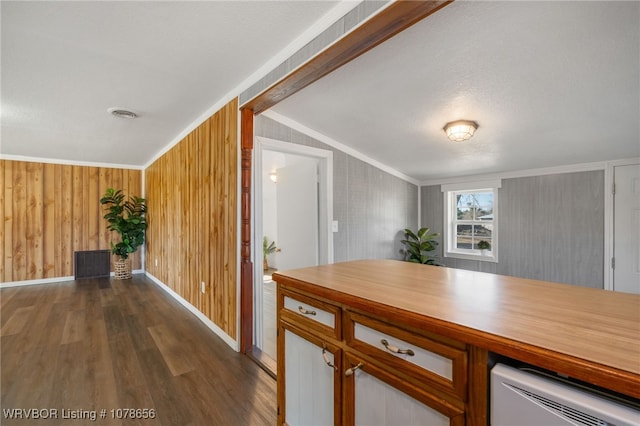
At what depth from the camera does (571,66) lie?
1.82 metres

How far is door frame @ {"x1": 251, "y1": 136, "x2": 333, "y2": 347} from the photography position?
2.53 metres

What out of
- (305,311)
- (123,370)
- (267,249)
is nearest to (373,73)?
(305,311)

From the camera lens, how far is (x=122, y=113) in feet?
9.61

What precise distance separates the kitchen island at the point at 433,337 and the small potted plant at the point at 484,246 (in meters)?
3.33

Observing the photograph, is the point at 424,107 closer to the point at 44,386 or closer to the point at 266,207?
the point at 44,386

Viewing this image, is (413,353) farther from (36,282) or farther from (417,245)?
(36,282)

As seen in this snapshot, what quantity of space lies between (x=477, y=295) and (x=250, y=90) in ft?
6.83

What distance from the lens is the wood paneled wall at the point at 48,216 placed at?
4.70 meters

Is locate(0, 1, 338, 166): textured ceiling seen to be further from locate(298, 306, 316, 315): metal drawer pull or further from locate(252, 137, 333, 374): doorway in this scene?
locate(298, 306, 316, 315): metal drawer pull

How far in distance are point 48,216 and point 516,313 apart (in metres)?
6.70

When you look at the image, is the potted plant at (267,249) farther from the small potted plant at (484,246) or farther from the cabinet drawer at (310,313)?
the cabinet drawer at (310,313)

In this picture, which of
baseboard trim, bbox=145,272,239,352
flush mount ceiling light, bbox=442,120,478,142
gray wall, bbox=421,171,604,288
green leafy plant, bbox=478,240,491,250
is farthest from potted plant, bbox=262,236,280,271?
flush mount ceiling light, bbox=442,120,478,142

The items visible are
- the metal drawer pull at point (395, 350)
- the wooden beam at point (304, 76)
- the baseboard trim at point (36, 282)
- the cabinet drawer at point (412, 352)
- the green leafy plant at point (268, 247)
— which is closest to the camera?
the cabinet drawer at point (412, 352)

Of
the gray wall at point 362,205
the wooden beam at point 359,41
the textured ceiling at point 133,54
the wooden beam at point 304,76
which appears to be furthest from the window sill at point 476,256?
the textured ceiling at point 133,54
